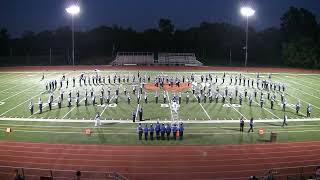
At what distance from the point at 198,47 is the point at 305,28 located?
23342 millimetres

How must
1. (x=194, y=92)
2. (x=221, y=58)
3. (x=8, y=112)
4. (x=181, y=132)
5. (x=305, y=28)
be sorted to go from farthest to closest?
(x=305, y=28), (x=221, y=58), (x=194, y=92), (x=8, y=112), (x=181, y=132)

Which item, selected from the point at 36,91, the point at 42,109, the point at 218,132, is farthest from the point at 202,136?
the point at 36,91

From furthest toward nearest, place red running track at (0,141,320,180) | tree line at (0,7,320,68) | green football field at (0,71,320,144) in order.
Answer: tree line at (0,7,320,68) → green football field at (0,71,320,144) → red running track at (0,141,320,180)

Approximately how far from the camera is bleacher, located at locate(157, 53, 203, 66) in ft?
204

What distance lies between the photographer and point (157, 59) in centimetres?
6725

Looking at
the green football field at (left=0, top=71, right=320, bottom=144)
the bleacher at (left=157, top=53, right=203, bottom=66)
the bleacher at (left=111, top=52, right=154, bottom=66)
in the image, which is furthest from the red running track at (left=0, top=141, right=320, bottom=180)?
the bleacher at (left=157, top=53, right=203, bottom=66)

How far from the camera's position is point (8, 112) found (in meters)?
25.7

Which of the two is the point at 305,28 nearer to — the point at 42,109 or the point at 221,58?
the point at 221,58

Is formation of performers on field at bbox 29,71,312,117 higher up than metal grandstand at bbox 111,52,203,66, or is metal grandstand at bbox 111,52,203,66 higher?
metal grandstand at bbox 111,52,203,66

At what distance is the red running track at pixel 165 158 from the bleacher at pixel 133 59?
4328 centimetres

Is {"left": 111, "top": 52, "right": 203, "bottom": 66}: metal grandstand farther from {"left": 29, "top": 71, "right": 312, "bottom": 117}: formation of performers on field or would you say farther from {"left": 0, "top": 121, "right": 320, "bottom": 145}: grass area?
{"left": 0, "top": 121, "right": 320, "bottom": 145}: grass area

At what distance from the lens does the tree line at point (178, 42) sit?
221ft

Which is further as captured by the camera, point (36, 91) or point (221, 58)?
point (221, 58)

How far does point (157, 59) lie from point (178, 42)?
10.2 meters
